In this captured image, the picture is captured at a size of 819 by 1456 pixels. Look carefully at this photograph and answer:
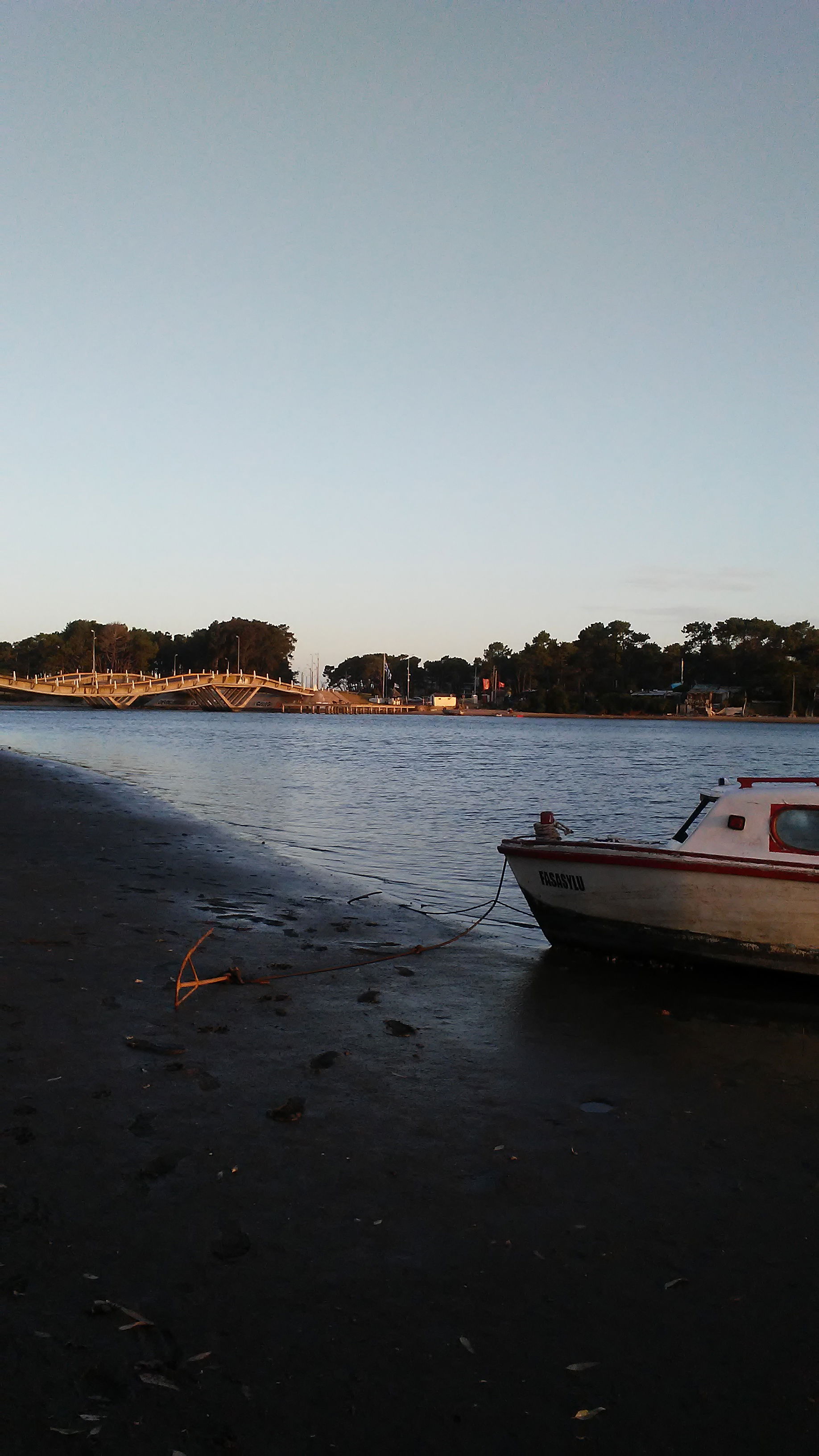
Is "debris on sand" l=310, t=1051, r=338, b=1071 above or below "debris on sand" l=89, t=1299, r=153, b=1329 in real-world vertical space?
below

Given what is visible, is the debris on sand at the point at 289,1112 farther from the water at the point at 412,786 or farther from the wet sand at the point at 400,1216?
the water at the point at 412,786

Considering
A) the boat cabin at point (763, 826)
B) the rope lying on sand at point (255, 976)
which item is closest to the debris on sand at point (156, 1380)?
the rope lying on sand at point (255, 976)

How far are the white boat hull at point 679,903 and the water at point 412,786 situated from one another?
1.80 meters

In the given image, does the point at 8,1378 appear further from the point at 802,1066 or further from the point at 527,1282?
the point at 802,1066

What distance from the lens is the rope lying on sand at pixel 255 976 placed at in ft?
28.2

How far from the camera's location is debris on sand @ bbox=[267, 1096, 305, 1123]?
6109 millimetres

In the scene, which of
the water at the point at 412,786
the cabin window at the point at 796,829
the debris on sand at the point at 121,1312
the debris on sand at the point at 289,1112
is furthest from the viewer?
the water at the point at 412,786

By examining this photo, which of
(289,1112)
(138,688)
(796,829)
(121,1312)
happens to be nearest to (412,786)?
(796,829)

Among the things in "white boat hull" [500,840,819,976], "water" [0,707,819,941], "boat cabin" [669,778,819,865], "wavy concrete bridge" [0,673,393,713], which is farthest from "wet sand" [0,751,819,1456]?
"wavy concrete bridge" [0,673,393,713]

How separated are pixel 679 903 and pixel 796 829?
4.71 feet

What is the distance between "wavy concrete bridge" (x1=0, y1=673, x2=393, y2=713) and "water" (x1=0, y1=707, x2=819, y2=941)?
173 ft

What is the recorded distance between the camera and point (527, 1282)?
4.53 m

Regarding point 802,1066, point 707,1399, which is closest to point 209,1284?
point 707,1399

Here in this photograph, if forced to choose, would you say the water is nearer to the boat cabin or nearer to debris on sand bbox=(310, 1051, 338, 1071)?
the boat cabin
